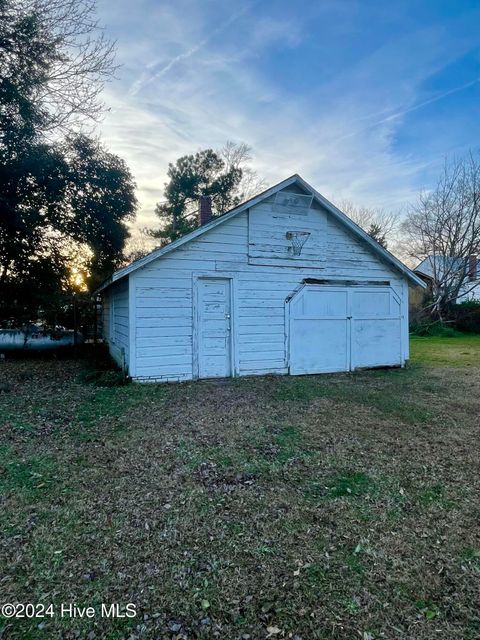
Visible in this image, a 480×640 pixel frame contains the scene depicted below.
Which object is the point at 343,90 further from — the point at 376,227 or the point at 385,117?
the point at 376,227

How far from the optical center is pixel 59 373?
9.05m

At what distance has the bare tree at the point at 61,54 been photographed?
8.51m

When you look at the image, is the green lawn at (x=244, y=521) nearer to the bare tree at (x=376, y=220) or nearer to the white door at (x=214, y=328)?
the white door at (x=214, y=328)

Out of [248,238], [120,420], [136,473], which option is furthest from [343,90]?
[136,473]

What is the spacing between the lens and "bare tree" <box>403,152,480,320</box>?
2133cm

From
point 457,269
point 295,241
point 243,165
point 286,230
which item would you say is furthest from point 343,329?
point 243,165

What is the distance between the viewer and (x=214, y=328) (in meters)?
8.23

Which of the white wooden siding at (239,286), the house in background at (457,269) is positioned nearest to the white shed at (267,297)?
the white wooden siding at (239,286)

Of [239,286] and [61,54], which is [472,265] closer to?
[239,286]

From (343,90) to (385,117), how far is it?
6.86 ft

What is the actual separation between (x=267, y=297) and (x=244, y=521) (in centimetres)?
622

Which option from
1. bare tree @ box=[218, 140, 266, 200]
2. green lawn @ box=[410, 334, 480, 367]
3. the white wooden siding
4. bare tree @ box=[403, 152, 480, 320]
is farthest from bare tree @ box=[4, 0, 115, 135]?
bare tree @ box=[403, 152, 480, 320]

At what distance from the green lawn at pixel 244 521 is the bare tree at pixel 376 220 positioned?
24.4 m

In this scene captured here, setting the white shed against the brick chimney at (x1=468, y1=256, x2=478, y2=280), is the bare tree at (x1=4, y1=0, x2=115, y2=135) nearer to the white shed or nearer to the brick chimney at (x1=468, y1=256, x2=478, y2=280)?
the white shed
